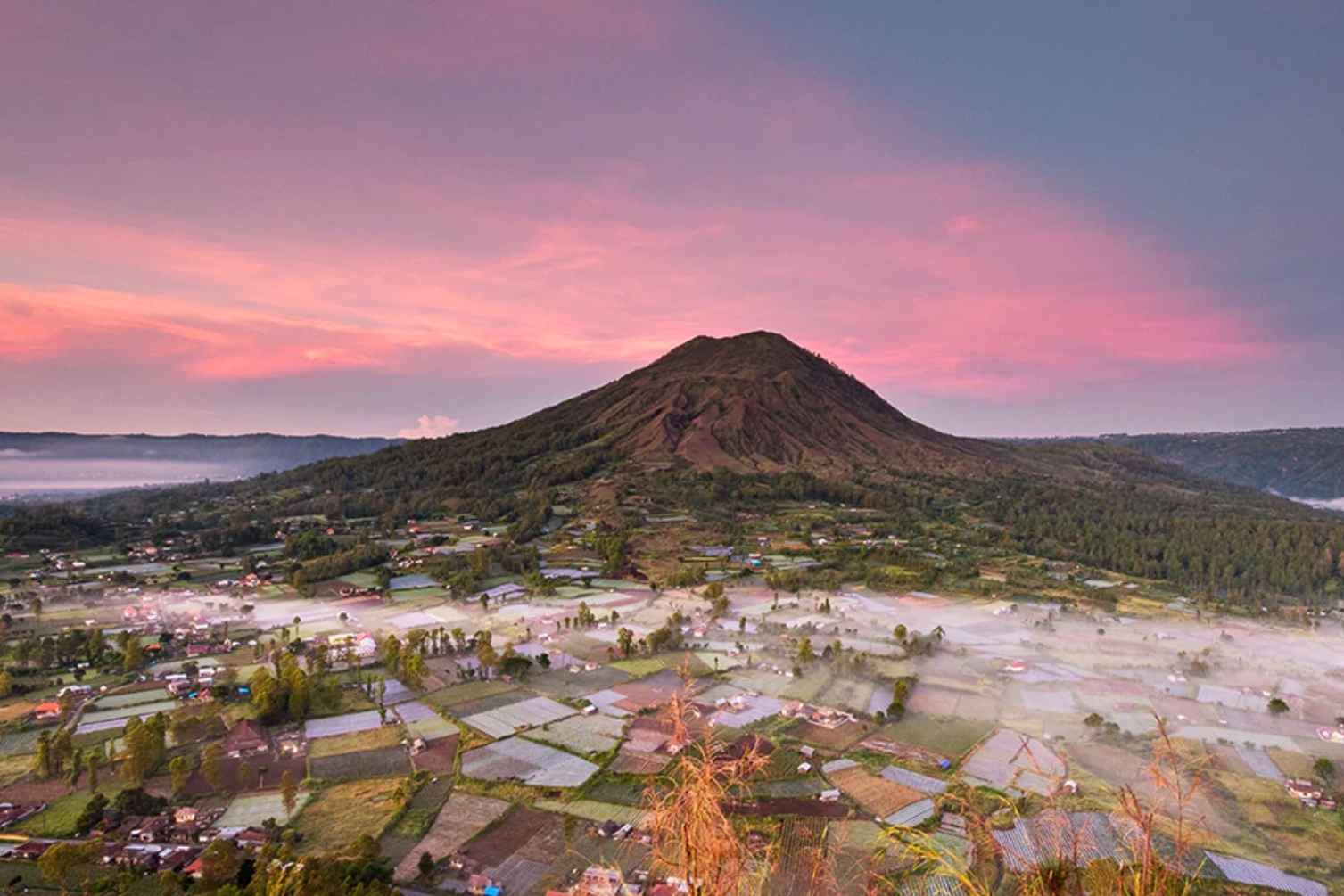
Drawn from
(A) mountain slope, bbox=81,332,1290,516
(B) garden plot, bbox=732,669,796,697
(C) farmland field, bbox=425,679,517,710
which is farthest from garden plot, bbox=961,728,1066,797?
(A) mountain slope, bbox=81,332,1290,516

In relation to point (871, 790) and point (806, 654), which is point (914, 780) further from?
point (806, 654)

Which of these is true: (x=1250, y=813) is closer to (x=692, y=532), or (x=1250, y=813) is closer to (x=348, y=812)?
(x=348, y=812)

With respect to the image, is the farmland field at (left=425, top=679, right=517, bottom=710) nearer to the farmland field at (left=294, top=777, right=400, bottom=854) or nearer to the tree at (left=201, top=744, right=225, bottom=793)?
the farmland field at (left=294, top=777, right=400, bottom=854)

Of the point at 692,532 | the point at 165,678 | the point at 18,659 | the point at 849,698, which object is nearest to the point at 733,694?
the point at 849,698

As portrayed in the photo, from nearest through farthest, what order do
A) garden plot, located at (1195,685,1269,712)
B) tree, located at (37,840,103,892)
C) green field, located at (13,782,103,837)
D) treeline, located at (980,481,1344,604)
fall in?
1. tree, located at (37,840,103,892)
2. green field, located at (13,782,103,837)
3. garden plot, located at (1195,685,1269,712)
4. treeline, located at (980,481,1344,604)

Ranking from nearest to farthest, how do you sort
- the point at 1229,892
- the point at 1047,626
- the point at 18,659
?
the point at 1229,892
the point at 18,659
the point at 1047,626

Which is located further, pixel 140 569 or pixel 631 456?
pixel 631 456
